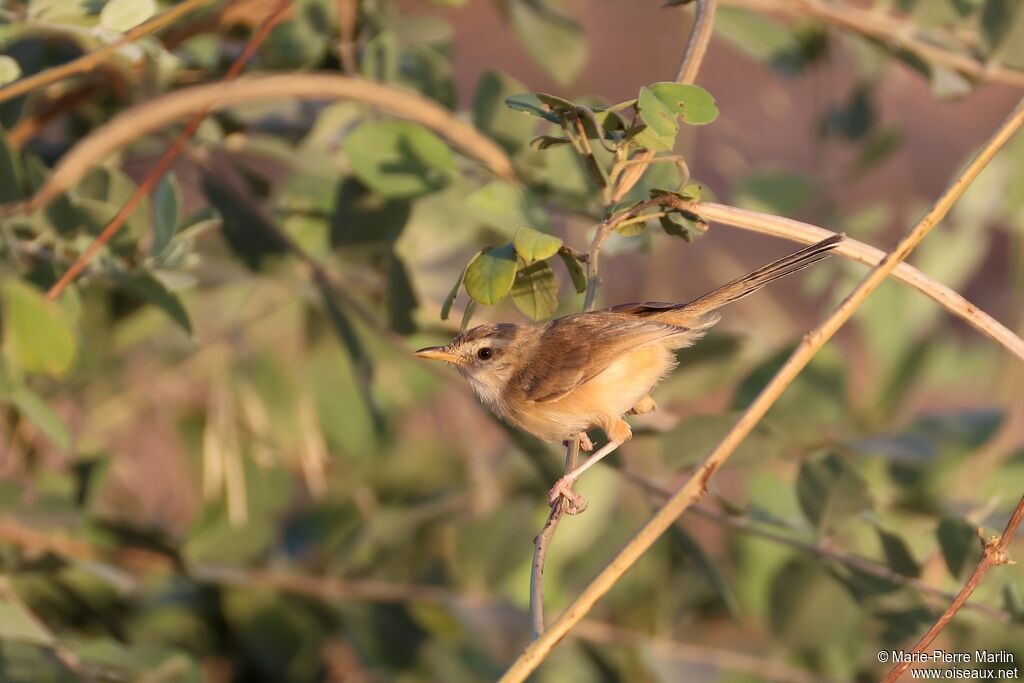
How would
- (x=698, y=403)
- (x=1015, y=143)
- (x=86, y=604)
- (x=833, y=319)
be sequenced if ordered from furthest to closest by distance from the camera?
(x=698, y=403) < (x=1015, y=143) < (x=86, y=604) < (x=833, y=319)

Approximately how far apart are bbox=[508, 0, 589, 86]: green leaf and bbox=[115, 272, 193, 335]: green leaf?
61.6 inches

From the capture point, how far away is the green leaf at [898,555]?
2646mm

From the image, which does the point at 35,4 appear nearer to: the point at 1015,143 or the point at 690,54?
the point at 690,54

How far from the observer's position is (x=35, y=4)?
8.09 feet

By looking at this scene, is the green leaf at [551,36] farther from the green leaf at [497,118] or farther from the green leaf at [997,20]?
the green leaf at [997,20]

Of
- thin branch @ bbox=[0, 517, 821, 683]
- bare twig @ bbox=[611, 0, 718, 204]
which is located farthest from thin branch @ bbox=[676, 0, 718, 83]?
thin branch @ bbox=[0, 517, 821, 683]

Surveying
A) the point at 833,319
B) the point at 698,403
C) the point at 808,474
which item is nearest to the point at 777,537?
the point at 808,474

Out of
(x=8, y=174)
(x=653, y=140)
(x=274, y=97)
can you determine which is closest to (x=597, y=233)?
(x=653, y=140)

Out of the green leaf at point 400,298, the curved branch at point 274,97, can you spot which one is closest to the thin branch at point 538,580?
the green leaf at point 400,298

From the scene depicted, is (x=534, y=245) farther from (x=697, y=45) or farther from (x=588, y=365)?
(x=588, y=365)

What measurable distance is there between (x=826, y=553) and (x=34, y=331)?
1.90 m

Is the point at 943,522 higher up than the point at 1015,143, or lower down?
lower down

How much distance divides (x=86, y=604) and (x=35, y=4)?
191 cm

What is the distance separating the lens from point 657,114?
1927 millimetres
